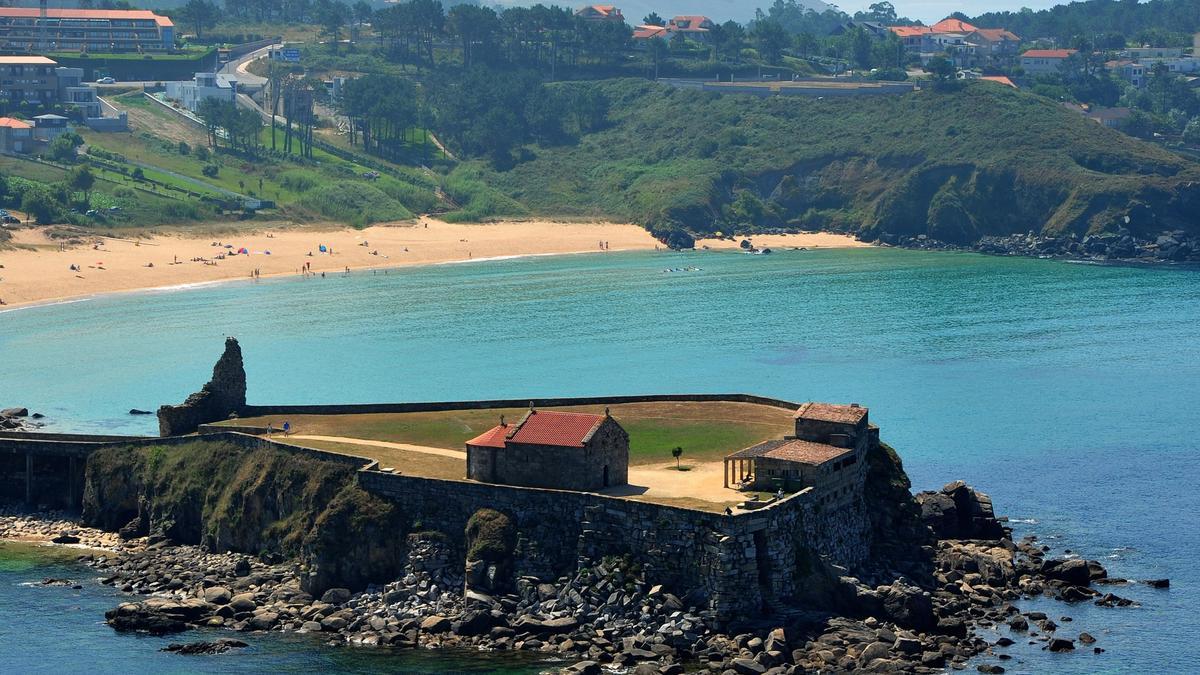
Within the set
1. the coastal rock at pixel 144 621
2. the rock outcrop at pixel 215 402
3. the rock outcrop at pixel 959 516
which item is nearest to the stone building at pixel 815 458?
the rock outcrop at pixel 959 516

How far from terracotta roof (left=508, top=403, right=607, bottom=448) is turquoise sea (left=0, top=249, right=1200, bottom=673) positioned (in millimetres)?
10960

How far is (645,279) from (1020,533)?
94.8 m

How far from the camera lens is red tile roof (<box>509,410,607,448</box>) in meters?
70.1

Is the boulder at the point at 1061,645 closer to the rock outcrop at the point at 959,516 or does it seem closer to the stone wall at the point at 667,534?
the stone wall at the point at 667,534

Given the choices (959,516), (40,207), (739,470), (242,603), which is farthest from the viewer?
(40,207)

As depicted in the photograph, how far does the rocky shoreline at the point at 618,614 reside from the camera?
209 feet

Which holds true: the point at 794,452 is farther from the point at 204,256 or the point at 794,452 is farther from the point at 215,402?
the point at 204,256

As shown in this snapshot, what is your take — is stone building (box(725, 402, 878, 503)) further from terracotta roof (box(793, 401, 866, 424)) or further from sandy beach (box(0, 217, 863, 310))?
sandy beach (box(0, 217, 863, 310))

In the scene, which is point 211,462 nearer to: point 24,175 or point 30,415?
point 30,415

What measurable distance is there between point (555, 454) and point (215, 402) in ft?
74.9

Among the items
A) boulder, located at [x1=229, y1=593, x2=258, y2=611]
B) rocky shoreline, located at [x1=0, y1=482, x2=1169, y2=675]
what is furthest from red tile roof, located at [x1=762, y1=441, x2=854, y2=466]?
boulder, located at [x1=229, y1=593, x2=258, y2=611]

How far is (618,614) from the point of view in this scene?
6612 cm

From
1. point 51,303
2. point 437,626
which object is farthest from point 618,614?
point 51,303

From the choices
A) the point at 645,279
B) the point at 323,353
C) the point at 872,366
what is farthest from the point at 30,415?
the point at 645,279
